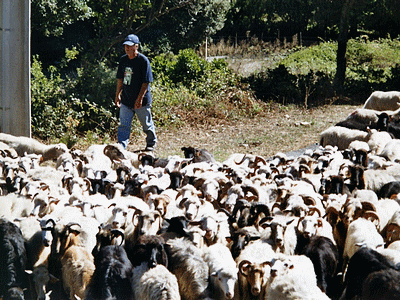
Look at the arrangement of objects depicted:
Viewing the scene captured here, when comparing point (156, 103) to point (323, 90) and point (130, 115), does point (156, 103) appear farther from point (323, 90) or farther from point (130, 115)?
point (323, 90)

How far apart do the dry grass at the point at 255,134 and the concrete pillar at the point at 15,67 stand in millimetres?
2741

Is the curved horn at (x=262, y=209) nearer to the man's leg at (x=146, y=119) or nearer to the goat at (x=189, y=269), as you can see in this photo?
the goat at (x=189, y=269)

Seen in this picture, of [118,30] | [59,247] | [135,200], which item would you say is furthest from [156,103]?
[59,247]

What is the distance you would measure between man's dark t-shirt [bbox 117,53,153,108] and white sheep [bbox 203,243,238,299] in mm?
5582

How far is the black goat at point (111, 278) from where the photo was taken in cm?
637

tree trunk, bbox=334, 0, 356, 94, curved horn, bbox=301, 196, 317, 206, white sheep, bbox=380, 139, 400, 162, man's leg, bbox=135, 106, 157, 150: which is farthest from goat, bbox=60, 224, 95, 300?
tree trunk, bbox=334, 0, 356, 94

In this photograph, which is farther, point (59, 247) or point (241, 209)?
point (241, 209)

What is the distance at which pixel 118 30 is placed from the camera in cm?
1888

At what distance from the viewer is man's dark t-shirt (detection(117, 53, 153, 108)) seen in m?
12.0

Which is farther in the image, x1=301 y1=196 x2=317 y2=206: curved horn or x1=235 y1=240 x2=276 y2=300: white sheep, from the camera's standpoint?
x1=301 y1=196 x2=317 y2=206: curved horn

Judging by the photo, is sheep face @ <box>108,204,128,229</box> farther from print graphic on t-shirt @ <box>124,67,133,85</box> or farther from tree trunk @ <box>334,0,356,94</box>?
tree trunk @ <box>334,0,356,94</box>

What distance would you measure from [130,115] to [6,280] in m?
6.09

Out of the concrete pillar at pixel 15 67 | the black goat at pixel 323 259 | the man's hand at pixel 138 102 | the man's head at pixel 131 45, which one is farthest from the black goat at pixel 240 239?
the concrete pillar at pixel 15 67

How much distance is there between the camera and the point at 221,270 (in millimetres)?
6465
